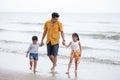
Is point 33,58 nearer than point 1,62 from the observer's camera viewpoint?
Yes

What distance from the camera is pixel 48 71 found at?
425 inches

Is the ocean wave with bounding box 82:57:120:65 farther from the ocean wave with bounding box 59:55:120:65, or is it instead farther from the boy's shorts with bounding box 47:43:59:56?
the boy's shorts with bounding box 47:43:59:56

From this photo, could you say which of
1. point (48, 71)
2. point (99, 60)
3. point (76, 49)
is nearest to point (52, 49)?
point (76, 49)

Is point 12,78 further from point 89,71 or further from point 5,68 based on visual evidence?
point 89,71

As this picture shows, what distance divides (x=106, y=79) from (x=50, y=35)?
6.87 ft

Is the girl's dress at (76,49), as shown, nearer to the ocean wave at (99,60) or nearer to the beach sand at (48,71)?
the beach sand at (48,71)

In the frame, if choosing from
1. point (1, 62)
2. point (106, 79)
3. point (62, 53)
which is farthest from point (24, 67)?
point (62, 53)

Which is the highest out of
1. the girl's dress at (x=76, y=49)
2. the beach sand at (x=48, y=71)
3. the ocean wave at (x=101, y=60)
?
the girl's dress at (x=76, y=49)

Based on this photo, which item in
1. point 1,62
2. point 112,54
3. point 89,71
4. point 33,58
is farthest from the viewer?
point 112,54

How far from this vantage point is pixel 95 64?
1256 cm

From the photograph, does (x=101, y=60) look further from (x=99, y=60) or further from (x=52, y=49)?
(x=52, y=49)

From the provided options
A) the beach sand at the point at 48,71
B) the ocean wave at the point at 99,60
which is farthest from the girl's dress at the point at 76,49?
the ocean wave at the point at 99,60

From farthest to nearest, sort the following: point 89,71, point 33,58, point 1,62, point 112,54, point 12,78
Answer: point 112,54 < point 1,62 < point 89,71 < point 33,58 < point 12,78

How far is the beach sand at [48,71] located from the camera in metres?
9.81
